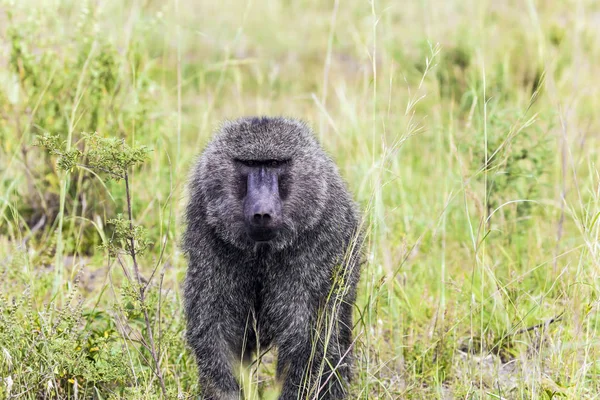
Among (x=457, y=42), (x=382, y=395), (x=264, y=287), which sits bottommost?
(x=382, y=395)

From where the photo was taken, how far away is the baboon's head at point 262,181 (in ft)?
9.81

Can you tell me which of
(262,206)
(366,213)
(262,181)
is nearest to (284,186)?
(262,181)

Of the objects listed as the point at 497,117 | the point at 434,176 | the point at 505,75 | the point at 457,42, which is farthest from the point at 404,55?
the point at 497,117

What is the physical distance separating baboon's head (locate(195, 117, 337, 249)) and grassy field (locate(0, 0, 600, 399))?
9.3 inches

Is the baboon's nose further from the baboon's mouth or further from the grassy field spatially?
the grassy field

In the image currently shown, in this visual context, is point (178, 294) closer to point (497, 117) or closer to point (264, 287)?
point (264, 287)

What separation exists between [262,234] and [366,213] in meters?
0.38

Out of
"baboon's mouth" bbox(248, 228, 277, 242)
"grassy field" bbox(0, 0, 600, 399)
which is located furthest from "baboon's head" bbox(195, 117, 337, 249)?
"grassy field" bbox(0, 0, 600, 399)

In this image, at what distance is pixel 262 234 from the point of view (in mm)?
2906

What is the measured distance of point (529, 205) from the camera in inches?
189

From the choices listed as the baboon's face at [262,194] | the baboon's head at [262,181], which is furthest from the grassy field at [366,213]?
the baboon's face at [262,194]

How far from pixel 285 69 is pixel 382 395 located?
253 inches

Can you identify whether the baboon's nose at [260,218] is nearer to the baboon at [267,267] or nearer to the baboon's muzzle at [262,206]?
the baboon's muzzle at [262,206]

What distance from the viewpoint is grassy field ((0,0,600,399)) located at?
3021mm
